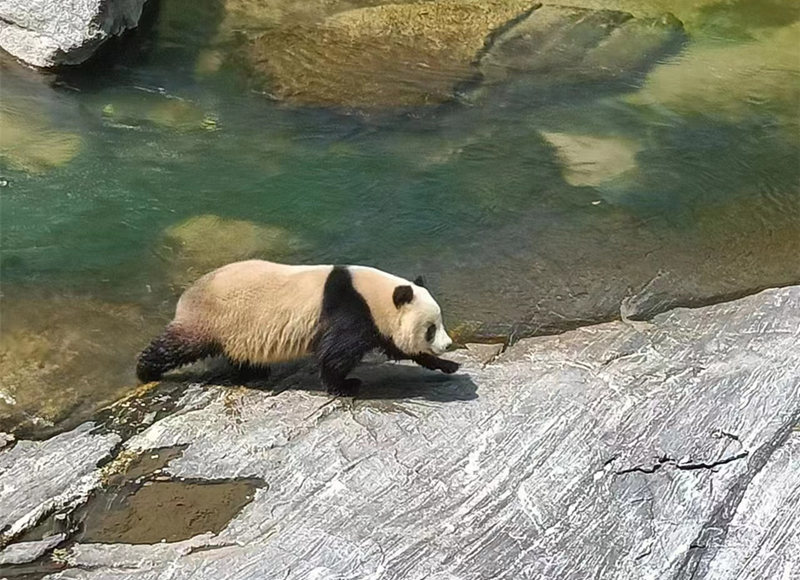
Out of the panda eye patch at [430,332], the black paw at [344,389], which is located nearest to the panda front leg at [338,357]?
the black paw at [344,389]

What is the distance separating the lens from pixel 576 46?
12.2 metres

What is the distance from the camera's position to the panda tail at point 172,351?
6.08 meters

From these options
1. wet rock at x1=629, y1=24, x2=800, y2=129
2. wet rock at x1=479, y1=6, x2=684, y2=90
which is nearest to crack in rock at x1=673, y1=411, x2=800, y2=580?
wet rock at x1=629, y1=24, x2=800, y2=129

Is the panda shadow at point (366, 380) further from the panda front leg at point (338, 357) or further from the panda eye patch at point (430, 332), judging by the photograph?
the panda eye patch at point (430, 332)

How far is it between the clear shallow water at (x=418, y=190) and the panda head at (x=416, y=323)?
0.81m

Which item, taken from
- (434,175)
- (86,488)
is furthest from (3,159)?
(86,488)

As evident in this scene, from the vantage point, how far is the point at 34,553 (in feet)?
15.5

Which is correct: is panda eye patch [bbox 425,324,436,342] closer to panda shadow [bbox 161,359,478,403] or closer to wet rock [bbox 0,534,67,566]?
panda shadow [bbox 161,359,478,403]

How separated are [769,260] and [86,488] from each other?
5701 mm

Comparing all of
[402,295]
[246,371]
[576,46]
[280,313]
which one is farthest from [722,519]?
[576,46]

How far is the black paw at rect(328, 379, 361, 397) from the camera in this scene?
600cm

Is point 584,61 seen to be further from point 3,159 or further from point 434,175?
point 3,159

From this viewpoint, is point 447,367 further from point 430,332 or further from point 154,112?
point 154,112

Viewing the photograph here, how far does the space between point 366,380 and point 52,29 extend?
256 inches
